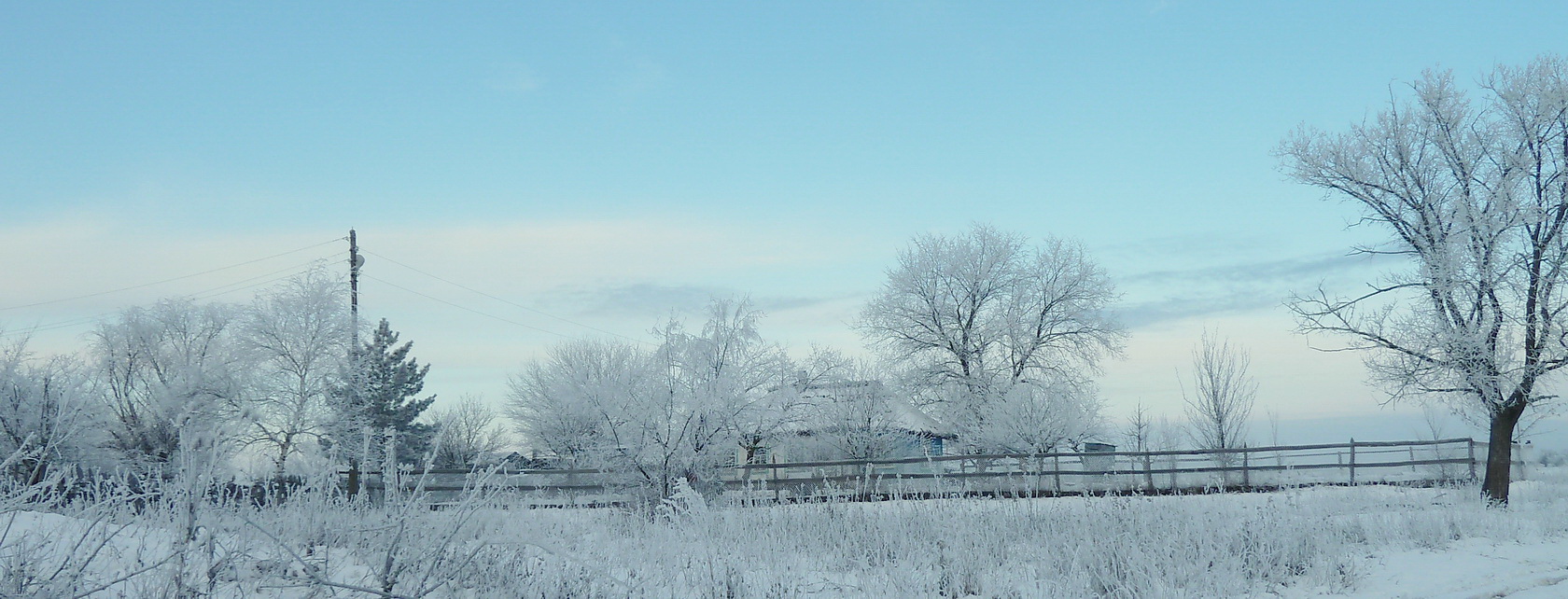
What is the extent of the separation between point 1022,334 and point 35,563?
3048cm

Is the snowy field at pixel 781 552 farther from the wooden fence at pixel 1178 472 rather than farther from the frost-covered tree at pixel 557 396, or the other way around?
the frost-covered tree at pixel 557 396

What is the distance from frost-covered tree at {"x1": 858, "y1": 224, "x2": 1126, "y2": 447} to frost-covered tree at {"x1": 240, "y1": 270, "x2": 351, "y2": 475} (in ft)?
64.8

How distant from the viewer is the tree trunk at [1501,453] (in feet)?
52.4

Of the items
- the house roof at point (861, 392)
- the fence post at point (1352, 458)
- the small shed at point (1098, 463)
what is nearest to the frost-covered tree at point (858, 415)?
the house roof at point (861, 392)

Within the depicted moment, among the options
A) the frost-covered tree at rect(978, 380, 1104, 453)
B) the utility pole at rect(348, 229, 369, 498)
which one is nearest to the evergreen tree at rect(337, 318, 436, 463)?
A: the utility pole at rect(348, 229, 369, 498)

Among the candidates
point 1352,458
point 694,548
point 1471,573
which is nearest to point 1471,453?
point 1352,458

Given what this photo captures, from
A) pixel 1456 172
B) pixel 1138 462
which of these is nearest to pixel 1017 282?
pixel 1138 462

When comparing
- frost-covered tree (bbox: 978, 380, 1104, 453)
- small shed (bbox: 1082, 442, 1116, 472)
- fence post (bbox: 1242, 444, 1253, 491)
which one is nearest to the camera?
fence post (bbox: 1242, 444, 1253, 491)

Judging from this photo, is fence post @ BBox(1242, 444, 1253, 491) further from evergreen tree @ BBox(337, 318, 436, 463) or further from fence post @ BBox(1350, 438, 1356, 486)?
evergreen tree @ BBox(337, 318, 436, 463)

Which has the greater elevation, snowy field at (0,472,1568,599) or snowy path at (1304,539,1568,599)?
snowy field at (0,472,1568,599)

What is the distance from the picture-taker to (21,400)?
3189 cm

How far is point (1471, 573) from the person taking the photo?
8680mm

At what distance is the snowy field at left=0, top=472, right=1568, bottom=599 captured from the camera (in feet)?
18.4

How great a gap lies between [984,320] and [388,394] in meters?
22.5
